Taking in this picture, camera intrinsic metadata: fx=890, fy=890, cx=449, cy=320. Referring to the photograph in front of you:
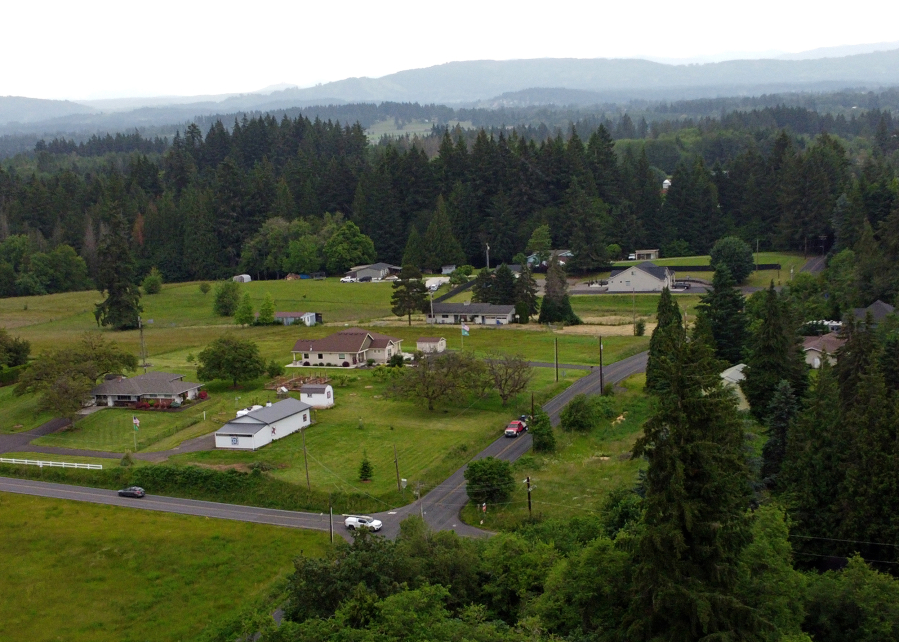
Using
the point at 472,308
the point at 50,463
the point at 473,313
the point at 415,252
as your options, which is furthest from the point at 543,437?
the point at 415,252

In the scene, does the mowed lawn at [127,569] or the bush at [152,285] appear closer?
the mowed lawn at [127,569]

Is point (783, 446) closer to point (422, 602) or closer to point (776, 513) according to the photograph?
point (776, 513)

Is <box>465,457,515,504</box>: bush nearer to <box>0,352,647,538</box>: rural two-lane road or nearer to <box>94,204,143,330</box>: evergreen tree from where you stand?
<box>0,352,647,538</box>: rural two-lane road

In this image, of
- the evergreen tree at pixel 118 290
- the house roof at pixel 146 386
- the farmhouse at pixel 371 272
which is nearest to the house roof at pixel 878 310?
the house roof at pixel 146 386

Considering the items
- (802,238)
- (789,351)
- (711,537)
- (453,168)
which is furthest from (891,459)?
(453,168)

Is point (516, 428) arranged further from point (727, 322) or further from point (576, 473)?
point (727, 322)

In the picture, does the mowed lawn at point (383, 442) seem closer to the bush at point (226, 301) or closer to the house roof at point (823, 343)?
the house roof at point (823, 343)
